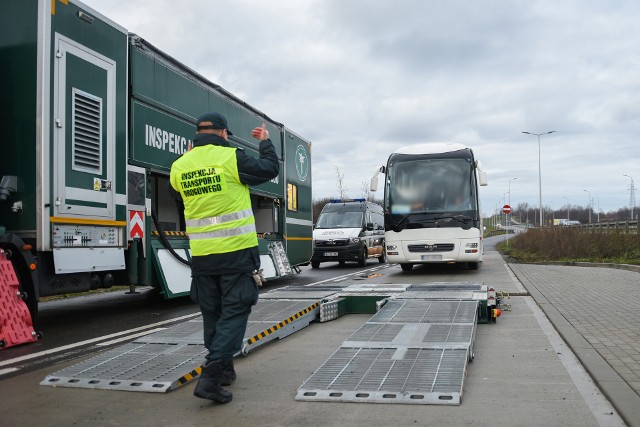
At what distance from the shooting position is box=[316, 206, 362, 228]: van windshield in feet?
70.0

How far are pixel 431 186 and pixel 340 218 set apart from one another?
6569 mm

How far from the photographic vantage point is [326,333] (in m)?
6.96

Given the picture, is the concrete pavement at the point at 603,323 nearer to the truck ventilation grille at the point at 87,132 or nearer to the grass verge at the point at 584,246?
the grass verge at the point at 584,246

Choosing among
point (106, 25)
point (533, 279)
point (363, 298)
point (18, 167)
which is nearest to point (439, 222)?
point (533, 279)

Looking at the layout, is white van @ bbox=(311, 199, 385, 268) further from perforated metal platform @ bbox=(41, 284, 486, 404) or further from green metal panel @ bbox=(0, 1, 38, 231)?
green metal panel @ bbox=(0, 1, 38, 231)

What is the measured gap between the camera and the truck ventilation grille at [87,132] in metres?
7.11

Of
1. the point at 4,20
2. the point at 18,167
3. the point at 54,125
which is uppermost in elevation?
the point at 4,20

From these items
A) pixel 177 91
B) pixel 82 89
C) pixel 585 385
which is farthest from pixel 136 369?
pixel 177 91

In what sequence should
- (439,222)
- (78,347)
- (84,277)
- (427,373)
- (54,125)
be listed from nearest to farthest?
(427,373)
(78,347)
(54,125)
(84,277)
(439,222)

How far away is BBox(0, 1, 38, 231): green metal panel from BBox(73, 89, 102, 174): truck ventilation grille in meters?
0.55

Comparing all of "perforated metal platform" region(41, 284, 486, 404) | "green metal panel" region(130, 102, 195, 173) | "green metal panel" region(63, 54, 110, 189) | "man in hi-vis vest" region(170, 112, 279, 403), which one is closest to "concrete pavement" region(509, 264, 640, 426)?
"perforated metal platform" region(41, 284, 486, 404)

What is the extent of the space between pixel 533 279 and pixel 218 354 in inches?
443

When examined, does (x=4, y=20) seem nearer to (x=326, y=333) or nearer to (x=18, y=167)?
(x=18, y=167)

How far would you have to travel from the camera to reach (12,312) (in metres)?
6.15
